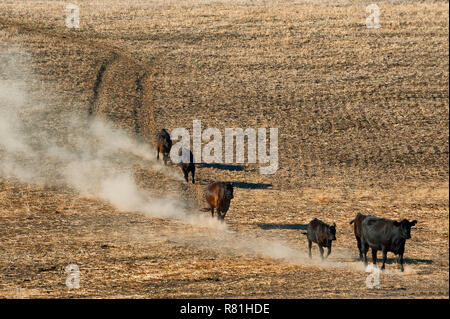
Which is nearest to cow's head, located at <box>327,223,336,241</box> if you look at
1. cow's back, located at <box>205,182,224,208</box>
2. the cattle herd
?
the cattle herd

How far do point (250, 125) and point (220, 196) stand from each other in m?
18.7

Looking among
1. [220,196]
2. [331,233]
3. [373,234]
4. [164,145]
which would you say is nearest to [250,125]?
[164,145]

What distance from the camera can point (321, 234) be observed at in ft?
71.5

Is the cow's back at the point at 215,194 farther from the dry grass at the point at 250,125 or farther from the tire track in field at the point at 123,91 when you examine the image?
the tire track in field at the point at 123,91

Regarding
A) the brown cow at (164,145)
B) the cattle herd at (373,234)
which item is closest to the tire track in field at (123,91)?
the brown cow at (164,145)

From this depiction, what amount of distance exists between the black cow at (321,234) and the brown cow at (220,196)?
4411 mm

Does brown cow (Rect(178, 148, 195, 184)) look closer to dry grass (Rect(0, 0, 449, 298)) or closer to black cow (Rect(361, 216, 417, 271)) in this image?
dry grass (Rect(0, 0, 449, 298))

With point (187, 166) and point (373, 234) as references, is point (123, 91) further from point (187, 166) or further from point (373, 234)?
point (373, 234)

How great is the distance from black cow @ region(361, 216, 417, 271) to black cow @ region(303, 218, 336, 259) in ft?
3.17

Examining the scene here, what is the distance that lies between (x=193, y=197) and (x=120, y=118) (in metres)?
15.6

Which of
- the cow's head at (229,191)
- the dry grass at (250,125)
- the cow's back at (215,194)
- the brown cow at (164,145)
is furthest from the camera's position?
the brown cow at (164,145)

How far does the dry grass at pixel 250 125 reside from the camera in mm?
20859

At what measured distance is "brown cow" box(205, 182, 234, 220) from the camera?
85.1 feet

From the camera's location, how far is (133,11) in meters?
68.4
